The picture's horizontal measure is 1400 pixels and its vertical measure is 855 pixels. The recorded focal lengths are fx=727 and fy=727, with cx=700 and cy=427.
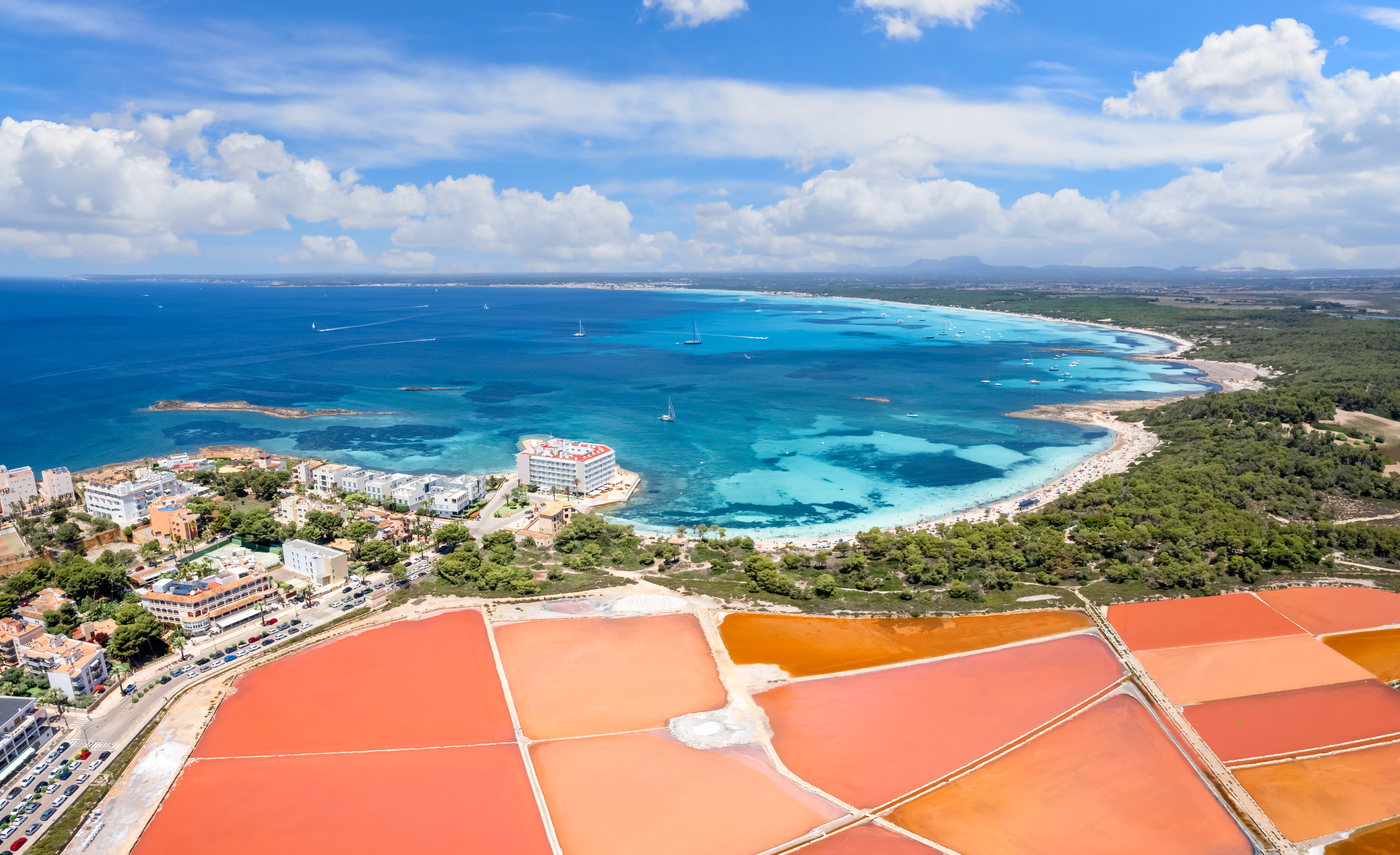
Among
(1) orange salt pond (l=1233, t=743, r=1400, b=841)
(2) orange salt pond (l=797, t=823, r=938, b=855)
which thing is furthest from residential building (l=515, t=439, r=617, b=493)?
(1) orange salt pond (l=1233, t=743, r=1400, b=841)

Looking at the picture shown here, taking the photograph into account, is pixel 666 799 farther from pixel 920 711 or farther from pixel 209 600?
pixel 209 600

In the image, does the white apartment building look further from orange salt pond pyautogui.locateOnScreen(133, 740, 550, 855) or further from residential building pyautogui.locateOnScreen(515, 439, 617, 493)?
orange salt pond pyautogui.locateOnScreen(133, 740, 550, 855)

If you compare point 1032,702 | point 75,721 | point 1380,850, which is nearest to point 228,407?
point 75,721

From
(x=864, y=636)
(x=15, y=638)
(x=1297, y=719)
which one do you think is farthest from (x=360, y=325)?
(x=1297, y=719)

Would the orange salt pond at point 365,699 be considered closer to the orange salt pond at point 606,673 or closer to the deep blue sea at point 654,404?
the orange salt pond at point 606,673

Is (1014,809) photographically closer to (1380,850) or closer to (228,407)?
(1380,850)

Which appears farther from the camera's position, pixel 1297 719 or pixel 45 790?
pixel 1297 719

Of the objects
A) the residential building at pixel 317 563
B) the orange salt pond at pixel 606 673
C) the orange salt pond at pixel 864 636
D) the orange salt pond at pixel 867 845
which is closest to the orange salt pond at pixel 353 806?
the orange salt pond at pixel 606 673
